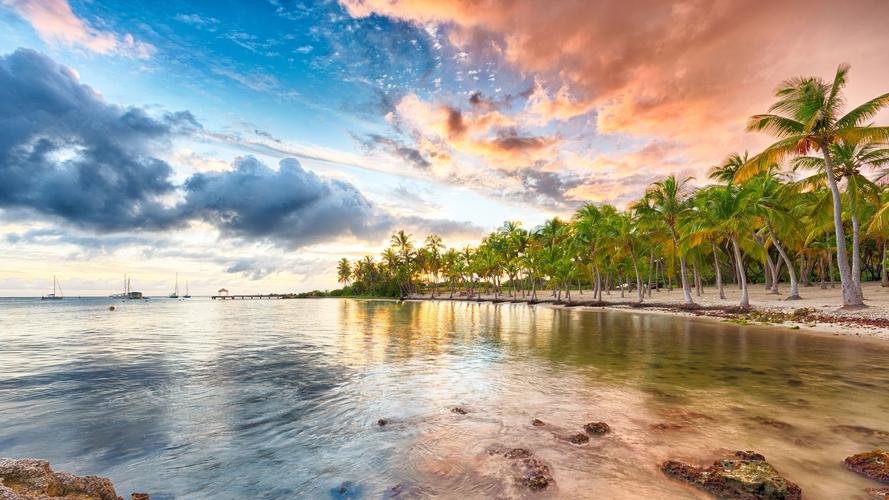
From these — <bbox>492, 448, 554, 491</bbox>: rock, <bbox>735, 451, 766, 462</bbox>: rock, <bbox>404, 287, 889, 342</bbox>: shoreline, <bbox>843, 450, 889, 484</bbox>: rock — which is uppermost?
<bbox>843, 450, 889, 484</bbox>: rock

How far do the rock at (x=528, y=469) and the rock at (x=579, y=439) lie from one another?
102 centimetres

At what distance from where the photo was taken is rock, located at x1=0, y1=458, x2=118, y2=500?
13.8 ft

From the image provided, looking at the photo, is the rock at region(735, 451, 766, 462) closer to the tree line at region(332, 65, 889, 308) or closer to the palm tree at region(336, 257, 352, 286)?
the tree line at region(332, 65, 889, 308)

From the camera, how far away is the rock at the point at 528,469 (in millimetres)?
5699

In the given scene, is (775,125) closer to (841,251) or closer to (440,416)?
(841,251)

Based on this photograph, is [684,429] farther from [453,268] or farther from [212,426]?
[453,268]

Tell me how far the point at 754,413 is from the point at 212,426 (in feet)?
41.2

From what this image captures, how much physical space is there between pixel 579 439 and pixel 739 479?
256 centimetres

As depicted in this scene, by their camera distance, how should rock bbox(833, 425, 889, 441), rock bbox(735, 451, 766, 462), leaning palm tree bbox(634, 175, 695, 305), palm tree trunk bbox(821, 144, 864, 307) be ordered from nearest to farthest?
rock bbox(735, 451, 766, 462)
rock bbox(833, 425, 889, 441)
palm tree trunk bbox(821, 144, 864, 307)
leaning palm tree bbox(634, 175, 695, 305)

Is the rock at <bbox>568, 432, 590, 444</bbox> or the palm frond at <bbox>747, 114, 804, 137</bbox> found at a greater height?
the palm frond at <bbox>747, 114, 804, 137</bbox>

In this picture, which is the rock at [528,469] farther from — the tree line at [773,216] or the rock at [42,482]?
the tree line at [773,216]

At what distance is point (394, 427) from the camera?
859 cm

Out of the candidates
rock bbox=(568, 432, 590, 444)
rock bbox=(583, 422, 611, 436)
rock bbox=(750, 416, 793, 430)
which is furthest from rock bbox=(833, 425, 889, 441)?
rock bbox=(568, 432, 590, 444)

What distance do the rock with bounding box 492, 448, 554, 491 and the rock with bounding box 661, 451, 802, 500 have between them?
6.14 feet
